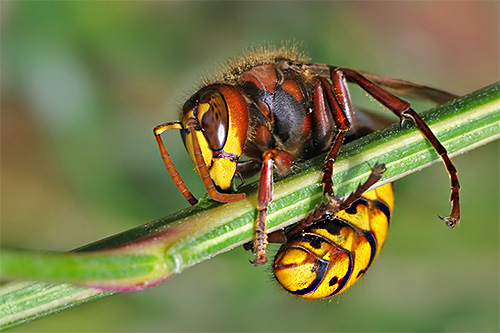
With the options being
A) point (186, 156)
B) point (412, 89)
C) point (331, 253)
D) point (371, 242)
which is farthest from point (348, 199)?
point (186, 156)

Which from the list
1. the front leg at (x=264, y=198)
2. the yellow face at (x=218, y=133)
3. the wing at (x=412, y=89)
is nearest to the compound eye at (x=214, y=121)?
the yellow face at (x=218, y=133)

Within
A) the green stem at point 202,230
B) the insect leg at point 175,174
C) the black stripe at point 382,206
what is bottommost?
the green stem at point 202,230

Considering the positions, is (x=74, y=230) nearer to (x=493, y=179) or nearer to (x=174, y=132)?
(x=174, y=132)

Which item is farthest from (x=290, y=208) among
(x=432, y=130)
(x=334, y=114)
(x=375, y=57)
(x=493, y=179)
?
(x=375, y=57)

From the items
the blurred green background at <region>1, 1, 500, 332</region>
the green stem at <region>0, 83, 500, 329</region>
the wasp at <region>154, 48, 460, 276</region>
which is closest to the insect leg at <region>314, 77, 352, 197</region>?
the wasp at <region>154, 48, 460, 276</region>

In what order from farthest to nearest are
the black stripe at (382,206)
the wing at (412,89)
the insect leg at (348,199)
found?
the wing at (412,89)
the black stripe at (382,206)
the insect leg at (348,199)

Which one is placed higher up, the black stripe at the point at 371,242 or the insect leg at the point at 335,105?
the insect leg at the point at 335,105

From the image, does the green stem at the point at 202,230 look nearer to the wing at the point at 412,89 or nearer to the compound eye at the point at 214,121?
the compound eye at the point at 214,121

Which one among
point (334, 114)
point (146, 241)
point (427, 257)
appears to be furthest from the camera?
point (427, 257)
